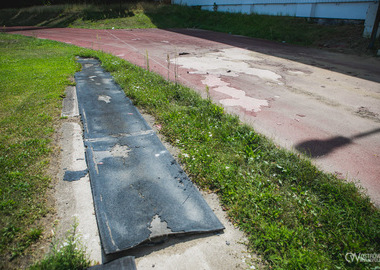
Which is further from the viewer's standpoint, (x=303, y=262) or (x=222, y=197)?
(x=222, y=197)

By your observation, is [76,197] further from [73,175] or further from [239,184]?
[239,184]

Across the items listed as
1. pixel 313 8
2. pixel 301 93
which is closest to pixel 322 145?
pixel 301 93

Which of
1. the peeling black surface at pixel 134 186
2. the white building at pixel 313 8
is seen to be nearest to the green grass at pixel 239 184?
the peeling black surface at pixel 134 186

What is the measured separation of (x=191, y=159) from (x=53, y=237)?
68.2 inches

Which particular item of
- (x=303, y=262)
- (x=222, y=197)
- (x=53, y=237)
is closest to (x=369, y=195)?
(x=303, y=262)

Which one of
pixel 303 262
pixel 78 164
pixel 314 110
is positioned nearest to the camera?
pixel 303 262

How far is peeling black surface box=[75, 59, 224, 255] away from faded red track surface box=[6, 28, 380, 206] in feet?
5.91

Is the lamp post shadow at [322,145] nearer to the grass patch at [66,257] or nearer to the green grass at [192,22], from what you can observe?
the grass patch at [66,257]

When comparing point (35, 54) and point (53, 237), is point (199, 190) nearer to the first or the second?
point (53, 237)

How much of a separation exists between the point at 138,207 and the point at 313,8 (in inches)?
670

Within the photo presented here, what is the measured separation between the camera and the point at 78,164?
309 cm

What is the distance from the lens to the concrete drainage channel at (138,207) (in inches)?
79.7

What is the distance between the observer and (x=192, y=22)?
847 inches

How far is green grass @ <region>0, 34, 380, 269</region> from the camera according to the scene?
208cm
